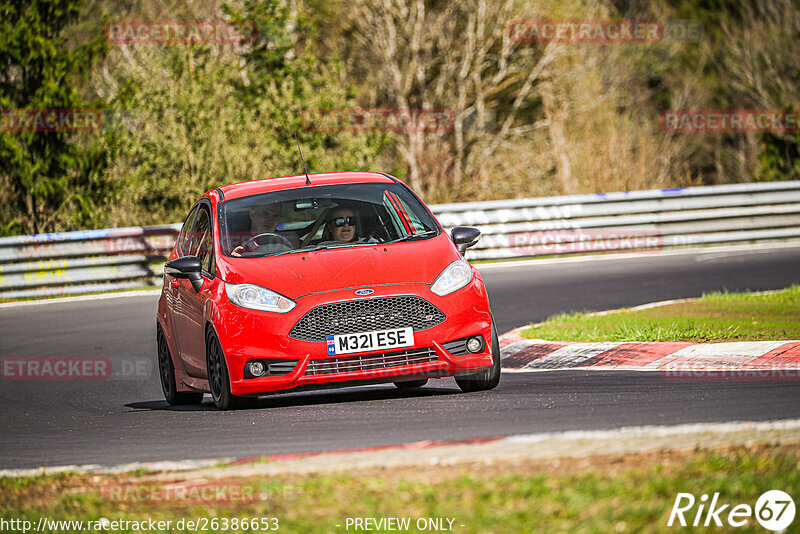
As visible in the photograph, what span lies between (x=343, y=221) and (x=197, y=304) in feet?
4.09

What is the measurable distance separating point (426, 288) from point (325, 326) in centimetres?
73

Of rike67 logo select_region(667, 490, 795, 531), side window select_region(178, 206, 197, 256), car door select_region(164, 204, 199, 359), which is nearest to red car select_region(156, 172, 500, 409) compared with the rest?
car door select_region(164, 204, 199, 359)

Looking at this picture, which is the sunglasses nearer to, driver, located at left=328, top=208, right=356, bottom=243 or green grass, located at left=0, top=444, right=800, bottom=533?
driver, located at left=328, top=208, right=356, bottom=243

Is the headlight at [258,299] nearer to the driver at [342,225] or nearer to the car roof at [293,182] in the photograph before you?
the driver at [342,225]

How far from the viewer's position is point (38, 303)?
61.2 ft

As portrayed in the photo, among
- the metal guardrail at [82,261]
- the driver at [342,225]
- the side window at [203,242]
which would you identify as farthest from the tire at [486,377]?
the metal guardrail at [82,261]

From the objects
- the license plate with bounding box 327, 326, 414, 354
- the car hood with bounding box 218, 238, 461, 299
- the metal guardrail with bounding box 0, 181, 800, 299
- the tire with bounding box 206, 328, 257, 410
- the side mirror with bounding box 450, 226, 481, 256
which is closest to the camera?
the license plate with bounding box 327, 326, 414, 354

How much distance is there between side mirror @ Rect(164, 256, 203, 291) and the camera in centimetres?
924

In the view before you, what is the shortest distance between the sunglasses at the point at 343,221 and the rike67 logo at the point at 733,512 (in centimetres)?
525

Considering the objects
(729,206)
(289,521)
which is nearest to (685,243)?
(729,206)

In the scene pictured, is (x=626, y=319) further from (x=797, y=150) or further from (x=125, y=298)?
(x=797, y=150)

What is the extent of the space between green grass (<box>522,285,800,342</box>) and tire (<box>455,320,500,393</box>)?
2.33 metres

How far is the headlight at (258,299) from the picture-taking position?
8312mm

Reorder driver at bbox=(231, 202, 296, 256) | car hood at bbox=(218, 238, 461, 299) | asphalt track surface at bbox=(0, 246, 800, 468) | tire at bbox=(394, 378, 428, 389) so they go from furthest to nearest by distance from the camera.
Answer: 1. tire at bbox=(394, 378, 428, 389)
2. driver at bbox=(231, 202, 296, 256)
3. car hood at bbox=(218, 238, 461, 299)
4. asphalt track surface at bbox=(0, 246, 800, 468)
